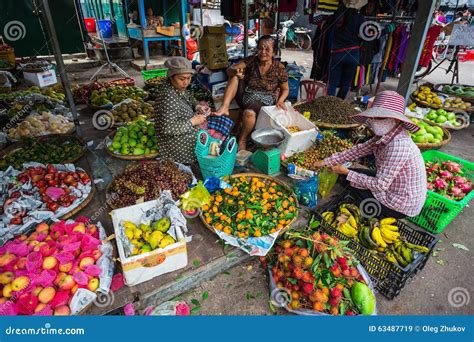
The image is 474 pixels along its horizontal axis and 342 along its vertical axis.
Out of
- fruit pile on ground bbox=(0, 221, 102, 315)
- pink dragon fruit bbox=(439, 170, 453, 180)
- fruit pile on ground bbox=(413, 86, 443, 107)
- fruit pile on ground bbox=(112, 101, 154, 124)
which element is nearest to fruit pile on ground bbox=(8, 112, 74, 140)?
fruit pile on ground bbox=(112, 101, 154, 124)

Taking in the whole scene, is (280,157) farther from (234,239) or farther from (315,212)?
(234,239)

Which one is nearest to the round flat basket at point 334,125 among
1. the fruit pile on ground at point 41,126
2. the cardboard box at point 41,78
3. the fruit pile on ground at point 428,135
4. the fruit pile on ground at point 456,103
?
the fruit pile on ground at point 428,135

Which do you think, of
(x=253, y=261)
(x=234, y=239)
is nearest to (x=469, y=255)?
(x=253, y=261)

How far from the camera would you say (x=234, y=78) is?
3916 mm

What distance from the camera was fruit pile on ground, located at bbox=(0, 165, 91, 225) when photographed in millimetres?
2561

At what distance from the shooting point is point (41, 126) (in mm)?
4109

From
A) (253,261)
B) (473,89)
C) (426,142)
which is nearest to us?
(253,261)

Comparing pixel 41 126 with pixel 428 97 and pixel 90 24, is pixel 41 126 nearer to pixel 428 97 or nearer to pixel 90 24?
pixel 428 97

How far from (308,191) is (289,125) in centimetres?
139

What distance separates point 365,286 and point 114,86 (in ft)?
18.6

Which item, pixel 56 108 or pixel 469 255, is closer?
pixel 469 255

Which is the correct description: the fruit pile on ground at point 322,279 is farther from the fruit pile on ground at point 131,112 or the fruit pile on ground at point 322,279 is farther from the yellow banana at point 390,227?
the fruit pile on ground at point 131,112

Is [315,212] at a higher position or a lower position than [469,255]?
higher

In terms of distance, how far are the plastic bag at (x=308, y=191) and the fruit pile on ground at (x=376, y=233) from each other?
0.61 feet
